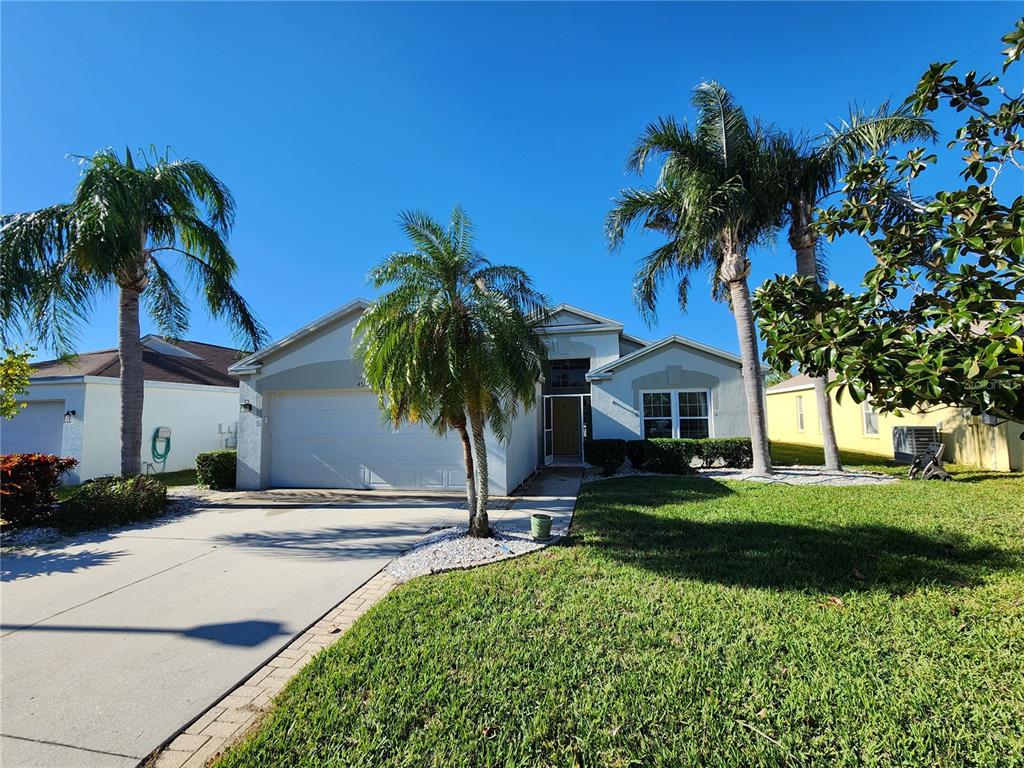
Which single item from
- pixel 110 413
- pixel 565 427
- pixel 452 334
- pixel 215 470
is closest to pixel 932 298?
pixel 452 334

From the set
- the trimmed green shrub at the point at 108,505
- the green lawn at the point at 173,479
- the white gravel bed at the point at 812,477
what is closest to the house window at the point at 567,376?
the white gravel bed at the point at 812,477

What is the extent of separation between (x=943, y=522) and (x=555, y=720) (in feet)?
25.9

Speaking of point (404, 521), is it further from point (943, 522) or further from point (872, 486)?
point (872, 486)

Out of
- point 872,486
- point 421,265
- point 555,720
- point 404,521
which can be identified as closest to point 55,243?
point 421,265

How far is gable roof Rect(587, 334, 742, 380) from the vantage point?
14.8 metres

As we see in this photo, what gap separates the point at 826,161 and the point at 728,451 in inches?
338

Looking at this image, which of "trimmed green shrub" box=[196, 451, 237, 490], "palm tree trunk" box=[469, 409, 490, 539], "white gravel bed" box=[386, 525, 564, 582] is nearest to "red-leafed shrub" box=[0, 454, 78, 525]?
"trimmed green shrub" box=[196, 451, 237, 490]

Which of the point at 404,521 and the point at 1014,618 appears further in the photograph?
the point at 404,521

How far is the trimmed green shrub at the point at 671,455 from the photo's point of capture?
45.0ft

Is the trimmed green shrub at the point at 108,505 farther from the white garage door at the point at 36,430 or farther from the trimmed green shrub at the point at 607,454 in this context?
the trimmed green shrub at the point at 607,454

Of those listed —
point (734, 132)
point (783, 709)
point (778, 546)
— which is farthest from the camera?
point (734, 132)

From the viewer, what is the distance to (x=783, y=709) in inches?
110

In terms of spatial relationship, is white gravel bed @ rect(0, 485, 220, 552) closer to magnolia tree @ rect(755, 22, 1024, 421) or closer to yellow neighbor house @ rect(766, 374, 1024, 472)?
magnolia tree @ rect(755, 22, 1024, 421)

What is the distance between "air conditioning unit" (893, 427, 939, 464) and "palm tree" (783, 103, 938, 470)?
17.3ft
